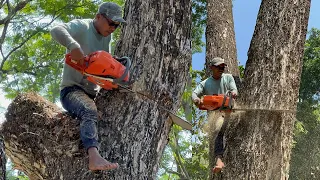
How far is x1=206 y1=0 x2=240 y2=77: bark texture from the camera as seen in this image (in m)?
6.00

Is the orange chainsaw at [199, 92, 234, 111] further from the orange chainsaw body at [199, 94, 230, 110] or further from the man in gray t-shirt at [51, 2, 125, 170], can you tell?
the man in gray t-shirt at [51, 2, 125, 170]

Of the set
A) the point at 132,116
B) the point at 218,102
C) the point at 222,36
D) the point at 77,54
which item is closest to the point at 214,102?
the point at 218,102

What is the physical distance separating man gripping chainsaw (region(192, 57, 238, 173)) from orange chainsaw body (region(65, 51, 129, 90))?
2.14m

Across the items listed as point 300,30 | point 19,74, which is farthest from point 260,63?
point 19,74

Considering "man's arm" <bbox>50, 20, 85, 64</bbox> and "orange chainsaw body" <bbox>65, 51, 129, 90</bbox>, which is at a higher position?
"man's arm" <bbox>50, 20, 85, 64</bbox>

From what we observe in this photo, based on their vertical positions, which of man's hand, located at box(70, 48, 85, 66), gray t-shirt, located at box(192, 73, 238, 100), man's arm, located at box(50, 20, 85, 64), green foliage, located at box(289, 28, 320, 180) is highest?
man's arm, located at box(50, 20, 85, 64)

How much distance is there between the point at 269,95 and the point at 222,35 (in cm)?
232

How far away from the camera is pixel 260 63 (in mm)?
4348

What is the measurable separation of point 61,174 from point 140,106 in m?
0.63

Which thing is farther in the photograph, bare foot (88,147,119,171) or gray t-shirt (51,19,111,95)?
gray t-shirt (51,19,111,95)

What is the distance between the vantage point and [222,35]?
6.31 meters

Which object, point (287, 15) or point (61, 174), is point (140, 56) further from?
point (287, 15)

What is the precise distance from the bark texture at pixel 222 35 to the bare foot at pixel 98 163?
3605 mm

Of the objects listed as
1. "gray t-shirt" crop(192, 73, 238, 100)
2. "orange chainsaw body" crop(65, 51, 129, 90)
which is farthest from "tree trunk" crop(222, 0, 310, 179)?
"orange chainsaw body" crop(65, 51, 129, 90)
